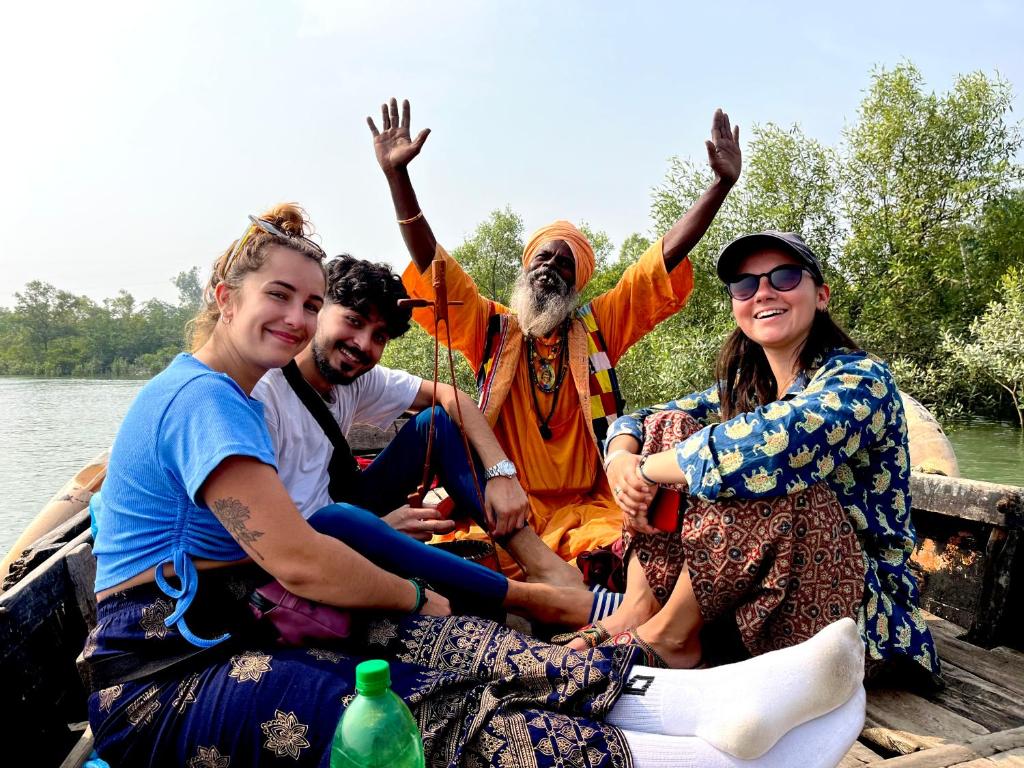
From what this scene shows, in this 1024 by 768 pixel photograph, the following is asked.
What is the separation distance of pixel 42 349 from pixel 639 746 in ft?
206

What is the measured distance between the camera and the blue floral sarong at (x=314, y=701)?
4.03 ft

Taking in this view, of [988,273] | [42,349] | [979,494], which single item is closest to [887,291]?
[988,273]

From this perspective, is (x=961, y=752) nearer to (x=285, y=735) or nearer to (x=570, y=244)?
(x=285, y=735)

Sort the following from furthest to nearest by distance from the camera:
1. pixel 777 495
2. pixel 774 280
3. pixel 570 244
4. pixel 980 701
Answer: pixel 570 244, pixel 774 280, pixel 980 701, pixel 777 495

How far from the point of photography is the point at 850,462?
5.94 feet

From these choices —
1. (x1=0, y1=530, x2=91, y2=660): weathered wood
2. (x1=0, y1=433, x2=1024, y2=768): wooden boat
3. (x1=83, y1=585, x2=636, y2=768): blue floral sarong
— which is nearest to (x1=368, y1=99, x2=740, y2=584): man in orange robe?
(x1=0, y1=433, x2=1024, y2=768): wooden boat

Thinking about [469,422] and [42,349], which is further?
[42,349]

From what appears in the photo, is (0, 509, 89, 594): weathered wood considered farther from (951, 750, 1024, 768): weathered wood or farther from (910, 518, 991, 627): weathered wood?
(910, 518, 991, 627): weathered wood

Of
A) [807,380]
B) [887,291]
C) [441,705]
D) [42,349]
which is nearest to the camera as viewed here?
[441,705]

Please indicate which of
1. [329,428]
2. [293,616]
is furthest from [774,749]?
[329,428]

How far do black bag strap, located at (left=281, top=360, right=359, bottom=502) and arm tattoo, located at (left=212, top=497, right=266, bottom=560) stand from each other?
0.96 metres

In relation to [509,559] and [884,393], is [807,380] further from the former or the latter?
[509,559]

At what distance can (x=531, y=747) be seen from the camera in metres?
1.22

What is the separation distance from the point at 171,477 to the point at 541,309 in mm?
2238
